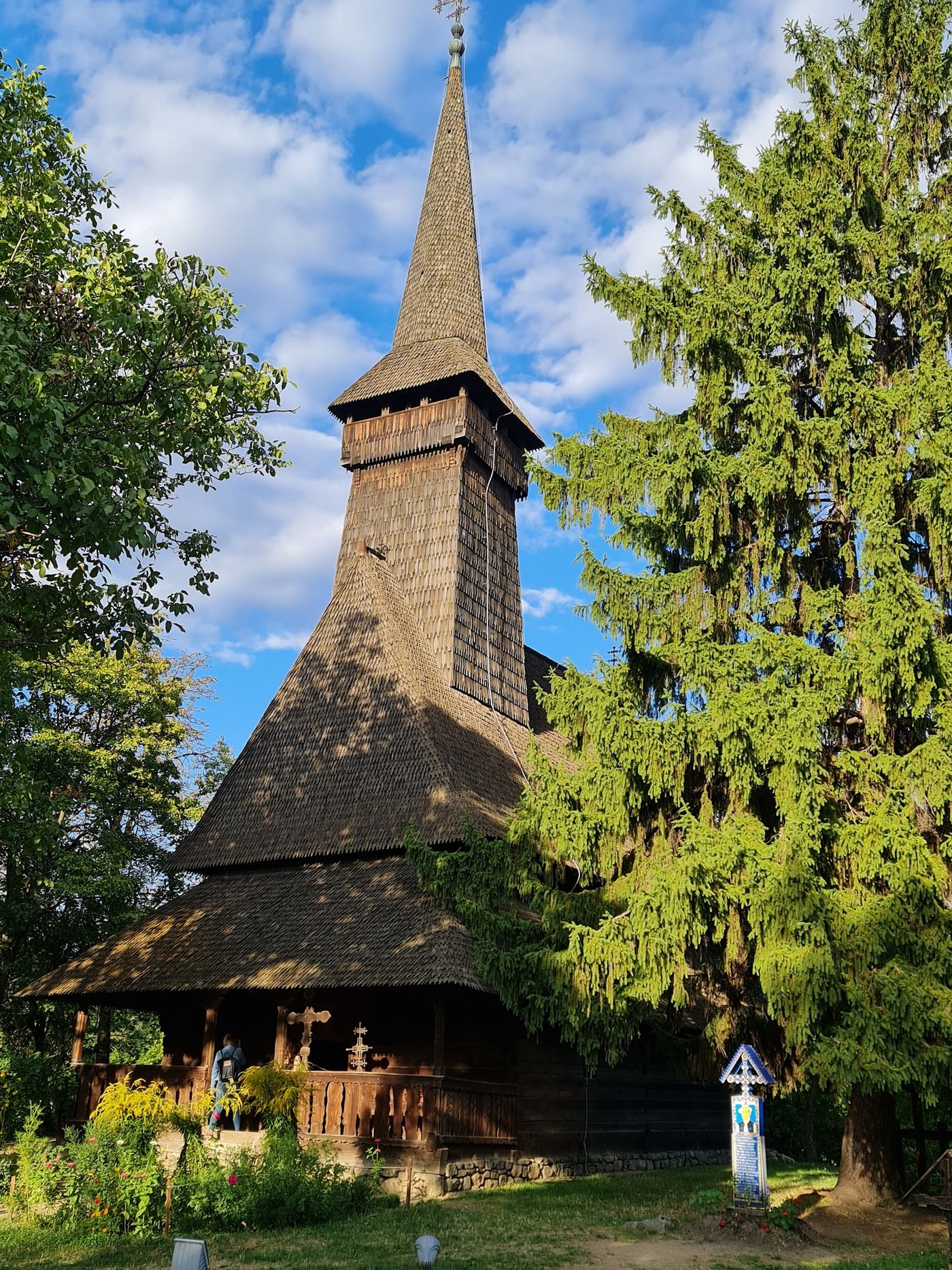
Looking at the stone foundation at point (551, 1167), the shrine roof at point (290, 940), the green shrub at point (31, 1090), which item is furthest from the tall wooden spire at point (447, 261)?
the stone foundation at point (551, 1167)

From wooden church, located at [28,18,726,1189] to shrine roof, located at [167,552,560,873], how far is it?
0.04 m

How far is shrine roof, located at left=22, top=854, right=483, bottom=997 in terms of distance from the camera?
1387cm

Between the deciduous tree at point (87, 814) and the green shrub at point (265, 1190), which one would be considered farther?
the deciduous tree at point (87, 814)

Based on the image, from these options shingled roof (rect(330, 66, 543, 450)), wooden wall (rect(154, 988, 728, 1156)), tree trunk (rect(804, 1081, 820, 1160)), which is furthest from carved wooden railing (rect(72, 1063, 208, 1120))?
shingled roof (rect(330, 66, 543, 450))

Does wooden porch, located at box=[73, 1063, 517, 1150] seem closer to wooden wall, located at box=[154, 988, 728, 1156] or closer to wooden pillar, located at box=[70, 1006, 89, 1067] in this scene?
wooden wall, located at box=[154, 988, 728, 1156]

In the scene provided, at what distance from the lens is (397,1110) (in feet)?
45.3

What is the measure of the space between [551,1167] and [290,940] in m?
5.08

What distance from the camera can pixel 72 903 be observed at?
23531 millimetres

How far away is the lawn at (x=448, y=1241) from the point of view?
9086 mm

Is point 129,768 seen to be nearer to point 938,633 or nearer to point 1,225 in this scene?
point 1,225

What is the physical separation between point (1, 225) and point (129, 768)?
16.2 metres

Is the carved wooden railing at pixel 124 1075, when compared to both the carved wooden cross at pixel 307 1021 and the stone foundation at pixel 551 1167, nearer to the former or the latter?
the carved wooden cross at pixel 307 1021

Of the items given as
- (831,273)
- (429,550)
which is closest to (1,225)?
(831,273)

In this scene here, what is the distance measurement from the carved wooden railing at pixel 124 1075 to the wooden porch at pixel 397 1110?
2.97m
